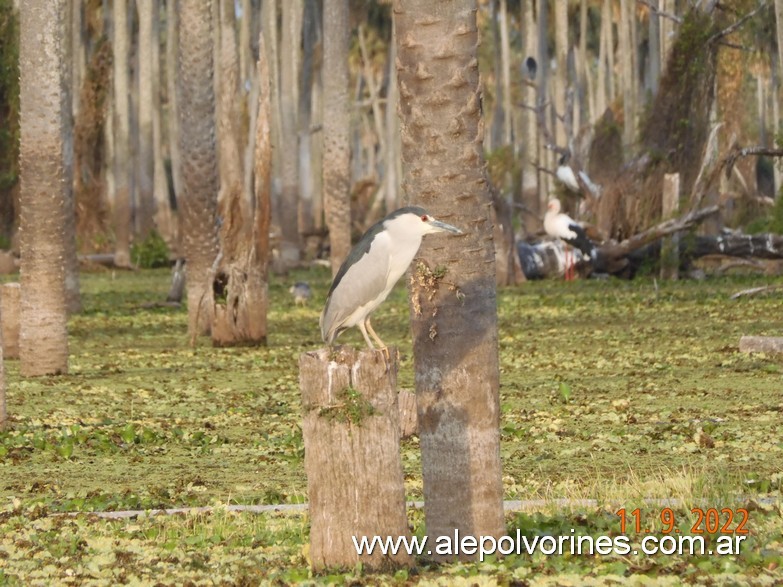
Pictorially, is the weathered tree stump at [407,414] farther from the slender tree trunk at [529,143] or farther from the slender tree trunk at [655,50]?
the slender tree trunk at [655,50]

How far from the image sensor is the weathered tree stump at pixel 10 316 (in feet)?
59.9

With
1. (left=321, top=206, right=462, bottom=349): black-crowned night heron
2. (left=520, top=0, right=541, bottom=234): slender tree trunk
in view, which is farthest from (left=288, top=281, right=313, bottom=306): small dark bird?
(left=321, top=206, right=462, bottom=349): black-crowned night heron

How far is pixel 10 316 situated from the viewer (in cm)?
1855

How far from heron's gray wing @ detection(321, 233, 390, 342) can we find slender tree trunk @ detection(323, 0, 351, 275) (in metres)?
20.2

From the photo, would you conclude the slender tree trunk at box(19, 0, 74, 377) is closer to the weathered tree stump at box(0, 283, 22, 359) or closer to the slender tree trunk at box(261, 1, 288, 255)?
the weathered tree stump at box(0, 283, 22, 359)

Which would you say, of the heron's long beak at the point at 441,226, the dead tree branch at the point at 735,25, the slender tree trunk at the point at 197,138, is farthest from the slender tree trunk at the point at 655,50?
the heron's long beak at the point at 441,226

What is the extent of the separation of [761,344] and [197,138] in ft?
28.1

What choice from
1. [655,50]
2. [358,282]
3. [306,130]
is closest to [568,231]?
[655,50]

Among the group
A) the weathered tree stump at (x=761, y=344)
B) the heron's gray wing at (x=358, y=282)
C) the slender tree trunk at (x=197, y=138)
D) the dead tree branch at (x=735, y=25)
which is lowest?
the weathered tree stump at (x=761, y=344)

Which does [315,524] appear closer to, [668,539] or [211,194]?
[668,539]

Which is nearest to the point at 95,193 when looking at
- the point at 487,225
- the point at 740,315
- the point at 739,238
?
the point at 739,238

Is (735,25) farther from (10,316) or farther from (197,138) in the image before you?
(10,316)

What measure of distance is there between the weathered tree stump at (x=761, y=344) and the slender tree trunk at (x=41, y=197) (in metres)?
7.18

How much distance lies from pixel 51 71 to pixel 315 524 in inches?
429
